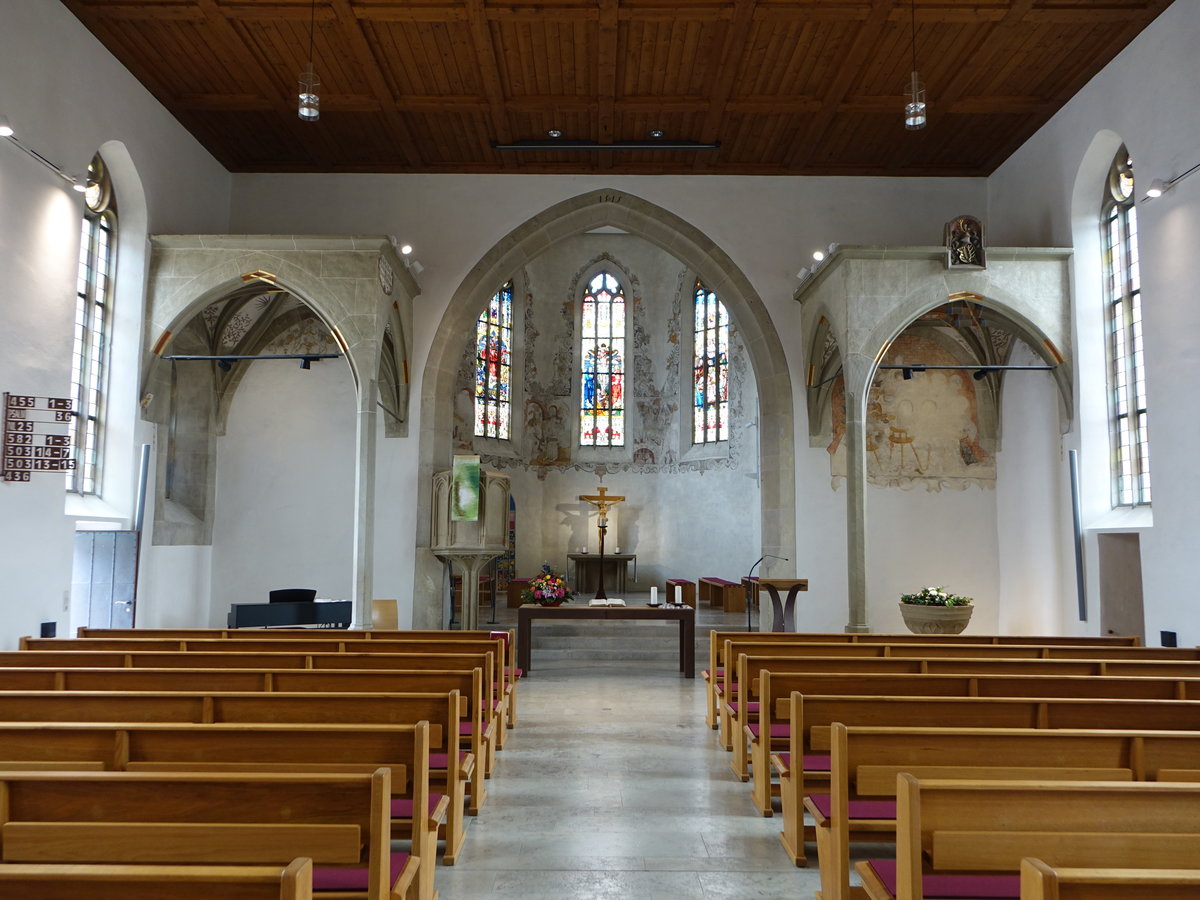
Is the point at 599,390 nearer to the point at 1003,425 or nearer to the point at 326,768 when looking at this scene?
the point at 1003,425

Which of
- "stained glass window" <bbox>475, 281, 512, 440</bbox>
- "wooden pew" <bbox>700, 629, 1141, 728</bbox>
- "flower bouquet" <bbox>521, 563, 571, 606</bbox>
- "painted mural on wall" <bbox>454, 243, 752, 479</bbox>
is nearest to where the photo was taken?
"wooden pew" <bbox>700, 629, 1141, 728</bbox>

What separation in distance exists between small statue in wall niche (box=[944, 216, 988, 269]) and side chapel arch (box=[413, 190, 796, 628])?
10.2 feet

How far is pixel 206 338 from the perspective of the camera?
12.5 meters

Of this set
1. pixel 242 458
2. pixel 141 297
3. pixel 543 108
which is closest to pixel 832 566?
pixel 543 108

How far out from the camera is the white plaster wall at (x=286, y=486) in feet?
42.3

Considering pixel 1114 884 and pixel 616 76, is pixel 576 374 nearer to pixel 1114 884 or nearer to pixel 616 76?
pixel 616 76

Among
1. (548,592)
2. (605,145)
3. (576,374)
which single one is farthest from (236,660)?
(576,374)

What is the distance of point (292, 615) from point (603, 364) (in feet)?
35.5

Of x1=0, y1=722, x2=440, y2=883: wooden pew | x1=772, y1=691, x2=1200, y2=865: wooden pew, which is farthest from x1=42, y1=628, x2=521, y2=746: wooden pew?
x1=0, y1=722, x2=440, y2=883: wooden pew

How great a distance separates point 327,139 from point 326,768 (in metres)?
10.5

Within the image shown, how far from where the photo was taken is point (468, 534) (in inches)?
478

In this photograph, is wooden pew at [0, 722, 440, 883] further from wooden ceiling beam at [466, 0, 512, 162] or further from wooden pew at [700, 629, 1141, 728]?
wooden ceiling beam at [466, 0, 512, 162]

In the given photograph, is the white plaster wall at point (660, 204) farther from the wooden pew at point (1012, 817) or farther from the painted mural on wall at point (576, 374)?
the wooden pew at point (1012, 817)

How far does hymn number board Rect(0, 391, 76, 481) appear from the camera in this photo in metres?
7.67
